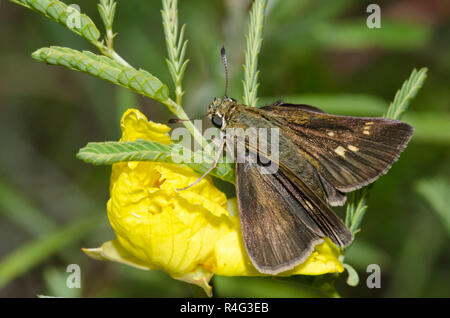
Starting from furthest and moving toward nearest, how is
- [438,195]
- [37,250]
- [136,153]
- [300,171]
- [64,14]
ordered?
[37,250]
[438,195]
[300,171]
[64,14]
[136,153]

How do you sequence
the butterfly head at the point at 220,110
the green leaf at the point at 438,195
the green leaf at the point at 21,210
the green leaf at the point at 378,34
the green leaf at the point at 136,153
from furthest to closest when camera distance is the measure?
the green leaf at the point at 21,210
the green leaf at the point at 378,34
the green leaf at the point at 438,195
the butterfly head at the point at 220,110
the green leaf at the point at 136,153

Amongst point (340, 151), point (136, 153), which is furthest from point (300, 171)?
point (136, 153)

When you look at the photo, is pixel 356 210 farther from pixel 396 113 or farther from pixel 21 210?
pixel 21 210

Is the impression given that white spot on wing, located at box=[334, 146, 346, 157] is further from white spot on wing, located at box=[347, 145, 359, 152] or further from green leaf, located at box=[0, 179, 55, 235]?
green leaf, located at box=[0, 179, 55, 235]

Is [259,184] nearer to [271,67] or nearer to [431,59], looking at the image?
[271,67]

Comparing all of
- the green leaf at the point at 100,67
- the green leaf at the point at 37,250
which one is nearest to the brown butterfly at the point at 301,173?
the green leaf at the point at 100,67

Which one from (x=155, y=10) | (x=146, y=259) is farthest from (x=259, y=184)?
(x=155, y=10)

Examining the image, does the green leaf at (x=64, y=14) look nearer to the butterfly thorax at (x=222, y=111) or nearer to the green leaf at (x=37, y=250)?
the butterfly thorax at (x=222, y=111)
